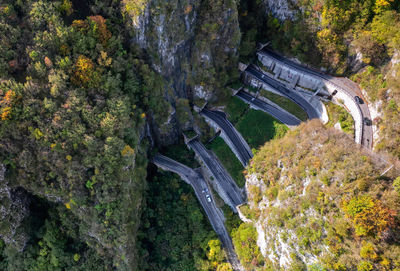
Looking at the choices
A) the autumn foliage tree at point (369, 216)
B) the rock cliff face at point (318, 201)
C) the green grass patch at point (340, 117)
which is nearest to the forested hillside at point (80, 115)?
the green grass patch at point (340, 117)

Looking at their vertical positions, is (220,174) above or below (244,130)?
below

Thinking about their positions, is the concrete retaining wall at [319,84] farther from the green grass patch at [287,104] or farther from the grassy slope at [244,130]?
the grassy slope at [244,130]

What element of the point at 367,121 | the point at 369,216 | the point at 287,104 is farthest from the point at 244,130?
the point at 369,216

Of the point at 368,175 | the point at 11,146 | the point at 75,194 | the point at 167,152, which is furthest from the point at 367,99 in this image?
the point at 11,146

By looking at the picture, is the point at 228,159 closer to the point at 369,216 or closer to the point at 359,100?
the point at 359,100

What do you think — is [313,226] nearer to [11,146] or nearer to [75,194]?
[75,194]

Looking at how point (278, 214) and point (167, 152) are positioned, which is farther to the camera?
point (167, 152)
